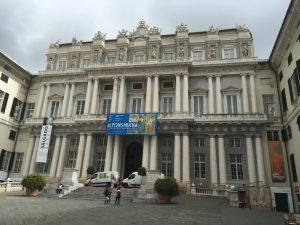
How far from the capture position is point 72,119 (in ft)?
118

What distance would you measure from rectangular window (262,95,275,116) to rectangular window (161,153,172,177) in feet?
42.6

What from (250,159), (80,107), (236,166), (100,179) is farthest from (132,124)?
(250,159)

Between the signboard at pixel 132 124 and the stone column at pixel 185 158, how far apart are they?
3.76 metres

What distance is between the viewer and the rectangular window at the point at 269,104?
31.8 m

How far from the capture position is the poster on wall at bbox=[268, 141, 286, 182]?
94.2 feet

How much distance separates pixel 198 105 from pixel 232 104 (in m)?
4.25

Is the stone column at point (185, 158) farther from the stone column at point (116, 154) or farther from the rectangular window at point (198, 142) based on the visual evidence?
the stone column at point (116, 154)

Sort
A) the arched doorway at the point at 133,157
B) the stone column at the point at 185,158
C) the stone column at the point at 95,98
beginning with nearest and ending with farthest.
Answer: the stone column at the point at 185,158 → the arched doorway at the point at 133,157 → the stone column at the point at 95,98

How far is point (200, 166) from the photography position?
103 ft

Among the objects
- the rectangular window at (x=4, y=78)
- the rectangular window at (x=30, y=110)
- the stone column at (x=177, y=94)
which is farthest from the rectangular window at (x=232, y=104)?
the rectangular window at (x=4, y=78)

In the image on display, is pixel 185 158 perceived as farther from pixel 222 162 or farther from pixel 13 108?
pixel 13 108

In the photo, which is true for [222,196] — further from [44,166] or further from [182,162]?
[44,166]

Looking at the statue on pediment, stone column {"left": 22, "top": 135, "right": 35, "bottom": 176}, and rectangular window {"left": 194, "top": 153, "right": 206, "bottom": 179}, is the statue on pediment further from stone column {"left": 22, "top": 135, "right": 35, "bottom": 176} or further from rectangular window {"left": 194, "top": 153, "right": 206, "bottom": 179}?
stone column {"left": 22, "top": 135, "right": 35, "bottom": 176}

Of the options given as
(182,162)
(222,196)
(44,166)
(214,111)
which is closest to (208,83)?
(214,111)
